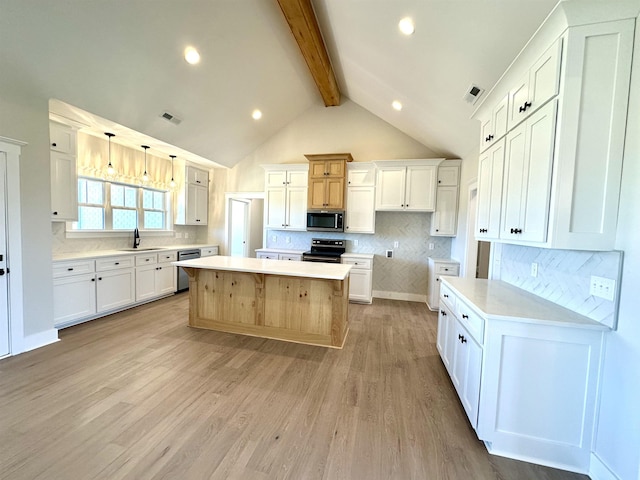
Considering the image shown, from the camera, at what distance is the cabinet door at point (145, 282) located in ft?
13.8

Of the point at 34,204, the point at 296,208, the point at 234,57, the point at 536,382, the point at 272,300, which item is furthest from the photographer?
the point at 296,208

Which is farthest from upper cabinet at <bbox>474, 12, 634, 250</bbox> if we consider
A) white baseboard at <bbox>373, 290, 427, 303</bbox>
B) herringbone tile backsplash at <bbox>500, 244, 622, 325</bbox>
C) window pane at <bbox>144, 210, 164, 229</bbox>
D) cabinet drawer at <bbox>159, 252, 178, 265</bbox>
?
window pane at <bbox>144, 210, 164, 229</bbox>

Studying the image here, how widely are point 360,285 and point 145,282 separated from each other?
12.1ft

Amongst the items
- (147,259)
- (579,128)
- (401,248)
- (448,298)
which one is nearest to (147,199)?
(147,259)

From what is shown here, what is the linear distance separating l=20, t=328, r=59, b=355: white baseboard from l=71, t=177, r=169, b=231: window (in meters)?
1.64

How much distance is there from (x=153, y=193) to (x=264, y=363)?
4400 millimetres

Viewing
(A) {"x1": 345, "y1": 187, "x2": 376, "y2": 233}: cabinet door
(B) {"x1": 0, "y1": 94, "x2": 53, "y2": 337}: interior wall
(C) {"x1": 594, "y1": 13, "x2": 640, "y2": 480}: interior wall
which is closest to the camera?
(C) {"x1": 594, "y1": 13, "x2": 640, "y2": 480}: interior wall

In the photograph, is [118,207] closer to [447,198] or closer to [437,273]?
[437,273]

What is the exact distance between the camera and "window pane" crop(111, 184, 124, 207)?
14.7 feet

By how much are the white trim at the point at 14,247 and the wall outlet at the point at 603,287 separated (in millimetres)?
4885

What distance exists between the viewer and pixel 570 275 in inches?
69.3

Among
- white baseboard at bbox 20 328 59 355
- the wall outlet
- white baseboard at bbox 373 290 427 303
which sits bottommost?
white baseboard at bbox 20 328 59 355

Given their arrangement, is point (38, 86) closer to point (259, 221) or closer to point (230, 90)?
point (230, 90)

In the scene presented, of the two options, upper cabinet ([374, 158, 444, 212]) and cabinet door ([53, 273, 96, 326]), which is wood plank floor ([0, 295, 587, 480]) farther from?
upper cabinet ([374, 158, 444, 212])
